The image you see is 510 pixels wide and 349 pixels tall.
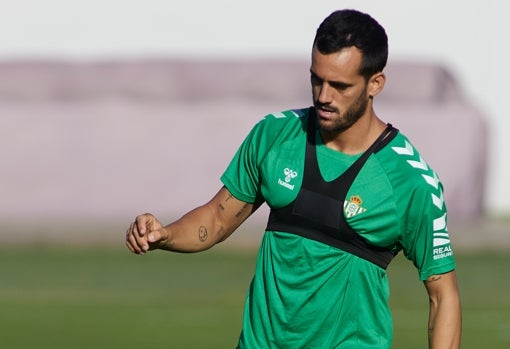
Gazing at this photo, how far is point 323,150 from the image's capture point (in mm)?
6355

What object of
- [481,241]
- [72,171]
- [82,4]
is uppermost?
[82,4]

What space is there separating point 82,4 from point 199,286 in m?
7.33

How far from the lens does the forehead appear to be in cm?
610

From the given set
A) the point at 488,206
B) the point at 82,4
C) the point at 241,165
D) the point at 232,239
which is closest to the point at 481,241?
the point at 488,206

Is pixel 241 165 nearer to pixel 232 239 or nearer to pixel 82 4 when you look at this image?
pixel 232 239

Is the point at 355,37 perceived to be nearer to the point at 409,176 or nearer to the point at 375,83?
the point at 375,83

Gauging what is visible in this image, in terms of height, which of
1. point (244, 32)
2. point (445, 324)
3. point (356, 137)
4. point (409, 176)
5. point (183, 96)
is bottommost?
point (445, 324)

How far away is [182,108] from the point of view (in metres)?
21.4

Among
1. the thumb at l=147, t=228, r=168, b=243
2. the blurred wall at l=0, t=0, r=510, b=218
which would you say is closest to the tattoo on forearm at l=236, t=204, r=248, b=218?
the thumb at l=147, t=228, r=168, b=243

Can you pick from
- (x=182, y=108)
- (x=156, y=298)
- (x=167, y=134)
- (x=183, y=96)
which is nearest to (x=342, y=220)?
(x=156, y=298)

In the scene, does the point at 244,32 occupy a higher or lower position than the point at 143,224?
higher

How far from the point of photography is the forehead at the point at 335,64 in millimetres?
6098

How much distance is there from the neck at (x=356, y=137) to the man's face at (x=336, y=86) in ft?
0.32

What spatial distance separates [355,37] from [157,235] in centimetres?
116
